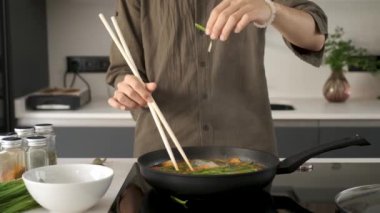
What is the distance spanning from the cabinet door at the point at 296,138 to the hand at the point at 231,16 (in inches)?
49.8

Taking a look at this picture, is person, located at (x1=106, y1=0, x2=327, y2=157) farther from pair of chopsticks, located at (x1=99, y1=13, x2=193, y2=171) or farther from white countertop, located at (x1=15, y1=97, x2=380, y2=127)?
white countertop, located at (x1=15, y1=97, x2=380, y2=127)

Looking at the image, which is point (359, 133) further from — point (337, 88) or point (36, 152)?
point (36, 152)

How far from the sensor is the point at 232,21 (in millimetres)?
925

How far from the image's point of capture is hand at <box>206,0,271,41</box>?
3.04ft

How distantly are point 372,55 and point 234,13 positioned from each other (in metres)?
1.89

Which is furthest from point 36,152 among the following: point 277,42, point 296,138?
point 277,42

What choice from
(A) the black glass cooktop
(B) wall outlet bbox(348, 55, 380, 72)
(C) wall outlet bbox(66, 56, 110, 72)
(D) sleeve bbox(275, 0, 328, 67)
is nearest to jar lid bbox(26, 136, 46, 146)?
(A) the black glass cooktop

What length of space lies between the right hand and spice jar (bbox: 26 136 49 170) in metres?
0.20

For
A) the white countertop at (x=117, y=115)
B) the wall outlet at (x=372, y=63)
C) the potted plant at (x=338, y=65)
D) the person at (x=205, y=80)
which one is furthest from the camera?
the wall outlet at (x=372, y=63)

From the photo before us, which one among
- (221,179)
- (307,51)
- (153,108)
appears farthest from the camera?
(307,51)

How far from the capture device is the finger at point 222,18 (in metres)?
0.93

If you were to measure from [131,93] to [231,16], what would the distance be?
10.6 inches

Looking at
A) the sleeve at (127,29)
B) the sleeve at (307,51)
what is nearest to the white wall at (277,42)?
the sleeve at (127,29)

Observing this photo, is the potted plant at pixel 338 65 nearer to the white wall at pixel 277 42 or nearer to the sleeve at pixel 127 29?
→ the white wall at pixel 277 42
